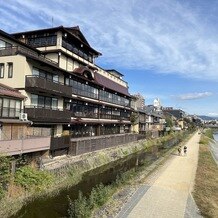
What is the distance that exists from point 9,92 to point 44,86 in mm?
4406

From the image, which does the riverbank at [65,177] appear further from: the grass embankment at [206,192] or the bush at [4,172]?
the grass embankment at [206,192]

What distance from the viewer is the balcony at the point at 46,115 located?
30.1 m

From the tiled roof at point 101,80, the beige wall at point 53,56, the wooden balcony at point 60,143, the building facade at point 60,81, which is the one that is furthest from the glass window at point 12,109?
the tiled roof at point 101,80

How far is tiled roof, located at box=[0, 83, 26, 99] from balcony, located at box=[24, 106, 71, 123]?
1.54 m

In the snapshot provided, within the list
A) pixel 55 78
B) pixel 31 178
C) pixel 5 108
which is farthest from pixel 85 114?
pixel 31 178

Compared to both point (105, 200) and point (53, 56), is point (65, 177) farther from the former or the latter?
point (53, 56)

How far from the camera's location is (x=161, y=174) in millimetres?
32188

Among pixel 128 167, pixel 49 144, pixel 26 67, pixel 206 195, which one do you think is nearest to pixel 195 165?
pixel 128 167

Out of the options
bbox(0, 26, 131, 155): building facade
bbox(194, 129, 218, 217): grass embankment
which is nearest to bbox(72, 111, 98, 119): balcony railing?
bbox(0, 26, 131, 155): building facade

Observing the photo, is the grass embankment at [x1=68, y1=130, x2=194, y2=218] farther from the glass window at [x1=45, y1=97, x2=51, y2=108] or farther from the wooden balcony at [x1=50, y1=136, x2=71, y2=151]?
the glass window at [x1=45, y1=97, x2=51, y2=108]

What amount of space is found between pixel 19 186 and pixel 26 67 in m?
13.6

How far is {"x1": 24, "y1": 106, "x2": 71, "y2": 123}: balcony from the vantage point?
3008cm

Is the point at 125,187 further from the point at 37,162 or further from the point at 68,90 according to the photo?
the point at 68,90

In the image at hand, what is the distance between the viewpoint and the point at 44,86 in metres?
32.0
